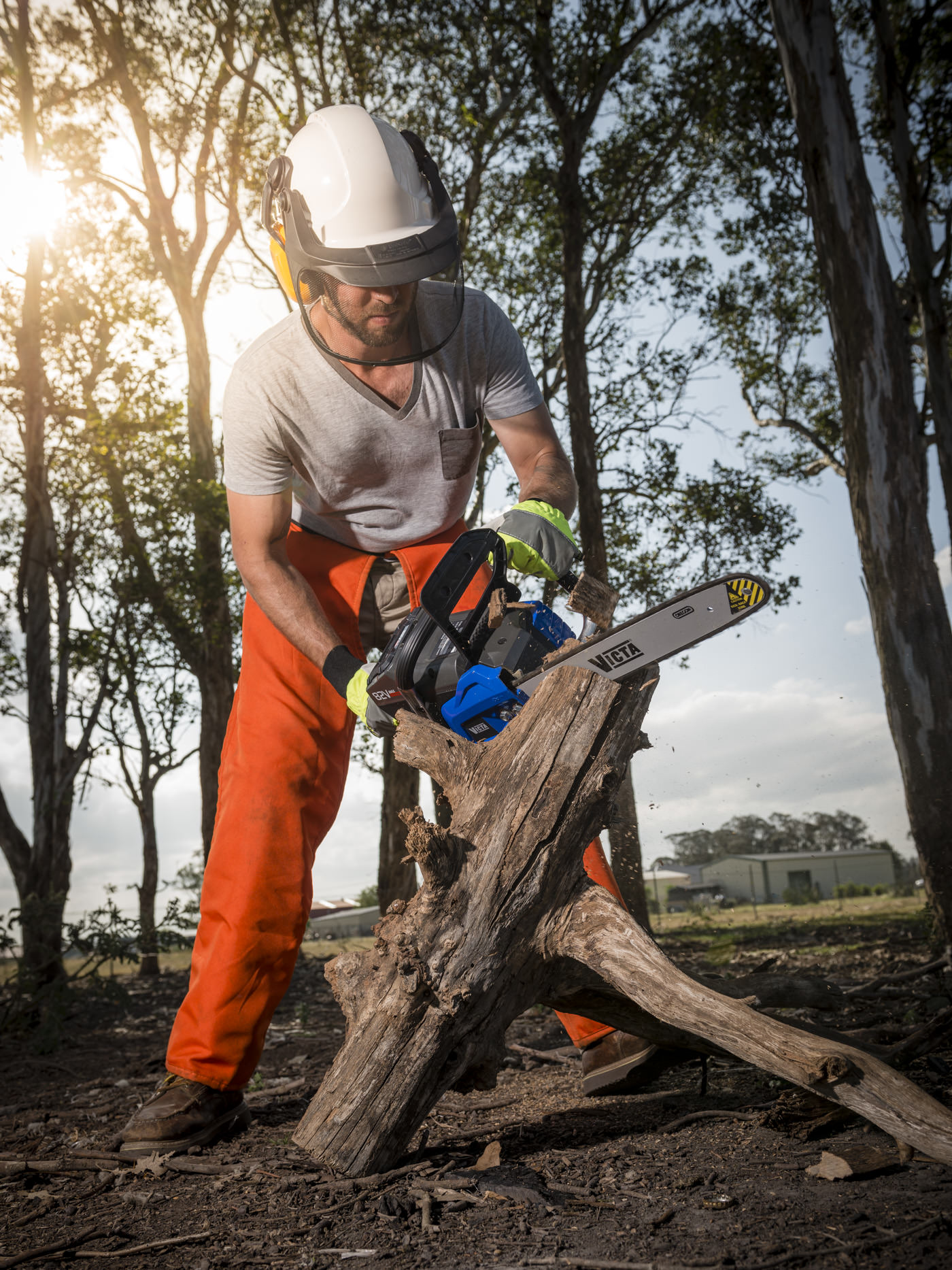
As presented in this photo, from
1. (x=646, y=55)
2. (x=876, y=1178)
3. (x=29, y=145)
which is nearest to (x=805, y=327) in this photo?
(x=646, y=55)

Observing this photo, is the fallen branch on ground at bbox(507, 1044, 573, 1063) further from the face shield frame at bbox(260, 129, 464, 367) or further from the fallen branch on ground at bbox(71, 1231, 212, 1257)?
the face shield frame at bbox(260, 129, 464, 367)

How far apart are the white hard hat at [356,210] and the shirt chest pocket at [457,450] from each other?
39 centimetres

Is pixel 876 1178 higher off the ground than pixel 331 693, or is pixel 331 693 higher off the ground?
pixel 331 693

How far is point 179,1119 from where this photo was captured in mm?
2469

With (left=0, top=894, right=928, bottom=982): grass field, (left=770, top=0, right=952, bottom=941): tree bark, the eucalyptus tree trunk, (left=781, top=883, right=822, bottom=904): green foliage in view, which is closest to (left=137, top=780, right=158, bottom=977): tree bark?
(left=0, top=894, right=928, bottom=982): grass field

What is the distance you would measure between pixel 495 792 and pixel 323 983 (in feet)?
22.9

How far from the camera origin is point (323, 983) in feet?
27.4

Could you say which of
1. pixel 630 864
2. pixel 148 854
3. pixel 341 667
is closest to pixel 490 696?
pixel 341 667

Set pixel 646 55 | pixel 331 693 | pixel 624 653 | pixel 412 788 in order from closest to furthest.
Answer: pixel 624 653 < pixel 331 693 < pixel 412 788 < pixel 646 55

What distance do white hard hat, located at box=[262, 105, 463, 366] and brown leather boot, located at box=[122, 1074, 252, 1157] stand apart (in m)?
2.22

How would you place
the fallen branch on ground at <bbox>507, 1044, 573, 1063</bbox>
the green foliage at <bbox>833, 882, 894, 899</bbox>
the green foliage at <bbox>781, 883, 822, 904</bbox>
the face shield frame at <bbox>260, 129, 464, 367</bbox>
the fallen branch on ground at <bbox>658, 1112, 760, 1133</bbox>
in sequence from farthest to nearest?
the green foliage at <bbox>781, 883, 822, 904</bbox>
the green foliage at <bbox>833, 882, 894, 899</bbox>
the fallen branch on ground at <bbox>507, 1044, 573, 1063</bbox>
the face shield frame at <bbox>260, 129, 464, 367</bbox>
the fallen branch on ground at <bbox>658, 1112, 760, 1133</bbox>

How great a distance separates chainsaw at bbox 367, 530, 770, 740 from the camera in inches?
84.9

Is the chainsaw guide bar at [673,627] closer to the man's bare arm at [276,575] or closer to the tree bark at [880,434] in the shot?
the man's bare arm at [276,575]

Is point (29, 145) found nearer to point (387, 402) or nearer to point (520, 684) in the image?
point (387, 402)
